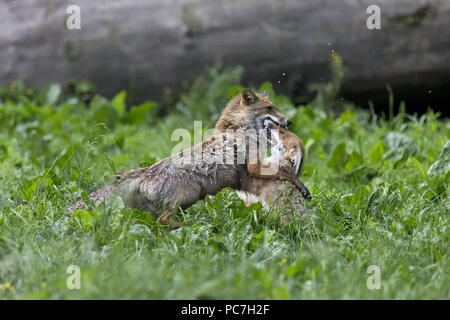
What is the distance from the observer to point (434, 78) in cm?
842

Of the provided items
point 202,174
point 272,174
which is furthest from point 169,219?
point 272,174

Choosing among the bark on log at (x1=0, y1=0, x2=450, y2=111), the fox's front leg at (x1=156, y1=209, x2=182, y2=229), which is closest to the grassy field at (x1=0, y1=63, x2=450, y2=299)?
the fox's front leg at (x1=156, y1=209, x2=182, y2=229)

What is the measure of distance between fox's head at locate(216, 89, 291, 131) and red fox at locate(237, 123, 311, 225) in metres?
0.08

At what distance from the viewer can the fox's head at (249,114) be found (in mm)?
4844

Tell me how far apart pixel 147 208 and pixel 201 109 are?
4655 millimetres

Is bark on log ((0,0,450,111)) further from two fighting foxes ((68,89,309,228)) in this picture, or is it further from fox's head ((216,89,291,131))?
two fighting foxes ((68,89,309,228))

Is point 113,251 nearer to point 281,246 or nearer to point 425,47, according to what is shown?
point 281,246

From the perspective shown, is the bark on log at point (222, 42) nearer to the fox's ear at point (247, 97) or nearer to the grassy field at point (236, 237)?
the grassy field at point (236, 237)

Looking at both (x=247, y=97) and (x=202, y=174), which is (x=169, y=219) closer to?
(x=202, y=174)

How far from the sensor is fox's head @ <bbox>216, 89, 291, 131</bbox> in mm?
4844

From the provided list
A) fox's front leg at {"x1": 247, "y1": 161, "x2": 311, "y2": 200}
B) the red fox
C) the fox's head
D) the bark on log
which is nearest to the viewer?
the red fox

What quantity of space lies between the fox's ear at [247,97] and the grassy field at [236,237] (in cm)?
83
